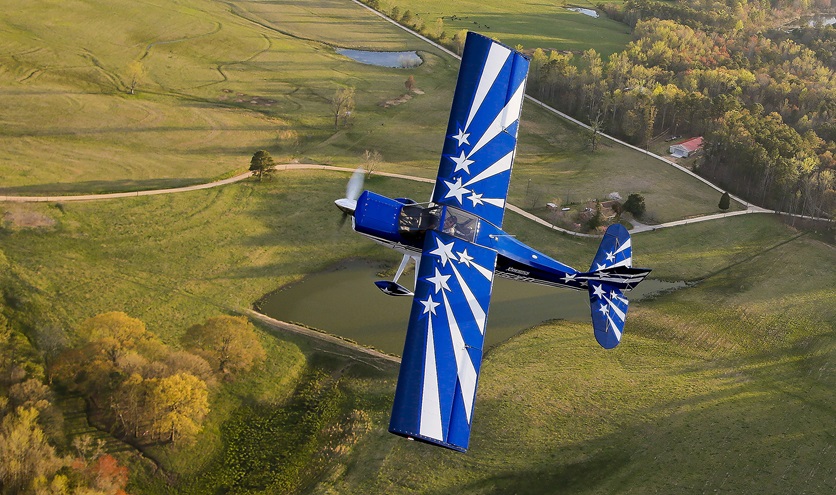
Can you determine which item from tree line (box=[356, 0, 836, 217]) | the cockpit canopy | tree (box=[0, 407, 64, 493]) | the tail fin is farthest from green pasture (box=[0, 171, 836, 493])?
the cockpit canopy

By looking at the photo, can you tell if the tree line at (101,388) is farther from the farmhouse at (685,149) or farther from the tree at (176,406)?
the farmhouse at (685,149)

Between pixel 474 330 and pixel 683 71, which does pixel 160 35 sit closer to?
pixel 683 71

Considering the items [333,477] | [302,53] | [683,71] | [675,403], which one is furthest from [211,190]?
[683,71]

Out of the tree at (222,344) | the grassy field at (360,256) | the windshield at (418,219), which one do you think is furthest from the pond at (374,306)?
the windshield at (418,219)

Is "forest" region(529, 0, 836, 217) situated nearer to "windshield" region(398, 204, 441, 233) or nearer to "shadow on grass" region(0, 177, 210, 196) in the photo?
"windshield" region(398, 204, 441, 233)

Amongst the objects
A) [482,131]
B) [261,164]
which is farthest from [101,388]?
[261,164]

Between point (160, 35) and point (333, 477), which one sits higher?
point (160, 35)
